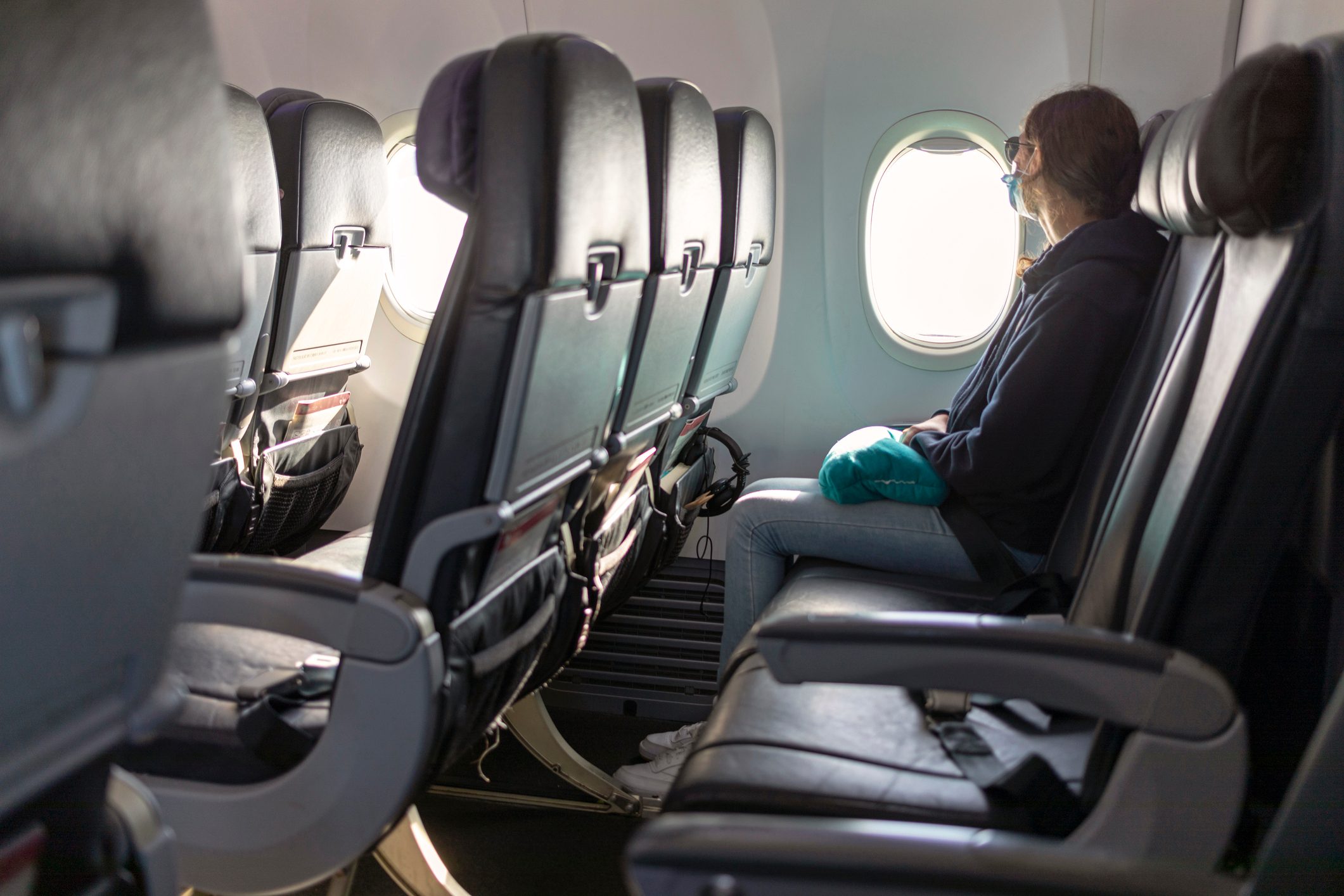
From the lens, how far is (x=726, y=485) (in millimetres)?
3311

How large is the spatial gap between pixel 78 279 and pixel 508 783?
240 cm

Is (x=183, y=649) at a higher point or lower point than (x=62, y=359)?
lower

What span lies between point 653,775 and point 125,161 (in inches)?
90.6

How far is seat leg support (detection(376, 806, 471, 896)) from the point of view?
1959 mm

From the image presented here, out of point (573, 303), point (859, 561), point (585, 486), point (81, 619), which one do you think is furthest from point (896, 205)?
point (81, 619)

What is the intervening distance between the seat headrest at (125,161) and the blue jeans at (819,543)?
1.90 m

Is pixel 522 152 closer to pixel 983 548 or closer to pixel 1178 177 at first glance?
pixel 1178 177

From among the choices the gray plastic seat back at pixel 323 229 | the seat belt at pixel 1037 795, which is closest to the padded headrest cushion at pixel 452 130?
the seat belt at pixel 1037 795

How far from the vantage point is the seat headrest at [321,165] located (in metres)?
2.66

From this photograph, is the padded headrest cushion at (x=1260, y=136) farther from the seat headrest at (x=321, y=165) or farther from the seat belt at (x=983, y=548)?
the seat headrest at (x=321, y=165)

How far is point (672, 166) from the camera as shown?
2.02 metres

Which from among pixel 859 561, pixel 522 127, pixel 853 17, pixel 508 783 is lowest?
pixel 508 783

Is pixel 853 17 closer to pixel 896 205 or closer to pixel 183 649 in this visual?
pixel 896 205

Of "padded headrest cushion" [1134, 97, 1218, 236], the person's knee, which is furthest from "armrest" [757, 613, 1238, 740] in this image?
the person's knee
